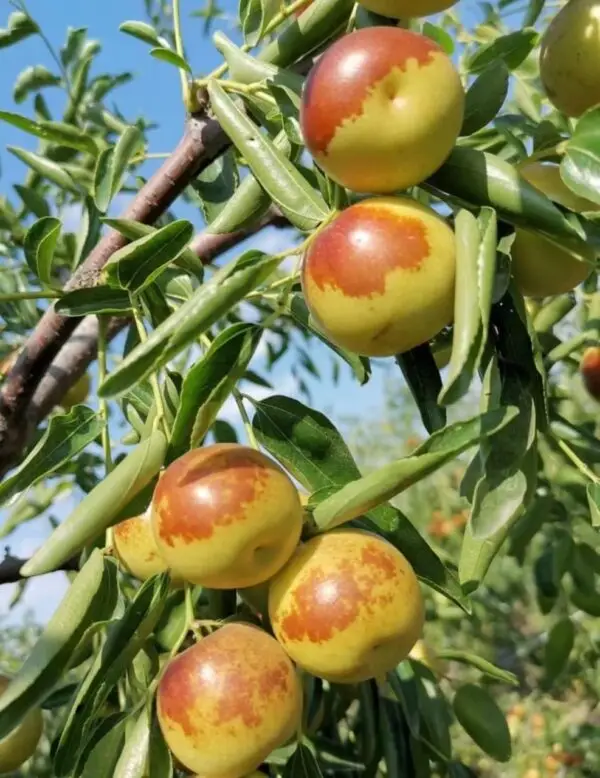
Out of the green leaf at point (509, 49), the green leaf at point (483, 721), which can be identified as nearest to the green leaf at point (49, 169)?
the green leaf at point (509, 49)

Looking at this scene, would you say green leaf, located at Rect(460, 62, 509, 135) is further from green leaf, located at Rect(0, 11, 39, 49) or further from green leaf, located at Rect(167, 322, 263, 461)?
green leaf, located at Rect(0, 11, 39, 49)

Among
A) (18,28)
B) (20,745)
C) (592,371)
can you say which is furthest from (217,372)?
(592,371)

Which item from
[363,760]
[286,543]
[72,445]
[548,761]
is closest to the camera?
[286,543]

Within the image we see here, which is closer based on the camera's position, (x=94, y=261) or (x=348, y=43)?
(x=348, y=43)

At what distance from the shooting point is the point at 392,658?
0.85 m

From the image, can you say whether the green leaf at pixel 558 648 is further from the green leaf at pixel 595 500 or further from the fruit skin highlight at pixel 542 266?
the fruit skin highlight at pixel 542 266

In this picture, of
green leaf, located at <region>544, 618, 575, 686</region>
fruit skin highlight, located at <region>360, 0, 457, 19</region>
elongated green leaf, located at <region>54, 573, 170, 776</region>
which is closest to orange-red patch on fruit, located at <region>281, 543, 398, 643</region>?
elongated green leaf, located at <region>54, 573, 170, 776</region>

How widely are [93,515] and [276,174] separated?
0.34 m

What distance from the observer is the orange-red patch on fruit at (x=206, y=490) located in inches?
31.8

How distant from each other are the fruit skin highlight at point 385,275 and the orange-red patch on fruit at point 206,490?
160mm

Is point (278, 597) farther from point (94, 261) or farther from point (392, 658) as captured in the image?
point (94, 261)

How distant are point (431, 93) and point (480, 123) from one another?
0.15 m

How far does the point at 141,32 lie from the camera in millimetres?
1260

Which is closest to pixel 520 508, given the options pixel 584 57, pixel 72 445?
pixel 584 57
